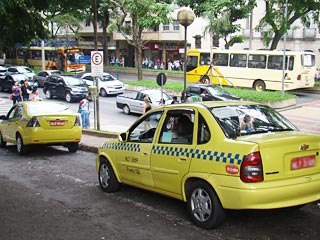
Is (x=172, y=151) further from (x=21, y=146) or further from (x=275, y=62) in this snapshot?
(x=275, y=62)

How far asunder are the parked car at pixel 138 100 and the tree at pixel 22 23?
40.3 ft

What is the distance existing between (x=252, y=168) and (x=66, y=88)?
24.5 m

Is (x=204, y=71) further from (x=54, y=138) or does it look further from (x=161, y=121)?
(x=161, y=121)

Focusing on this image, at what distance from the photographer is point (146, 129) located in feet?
23.0

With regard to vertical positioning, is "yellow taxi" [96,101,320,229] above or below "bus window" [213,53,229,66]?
below

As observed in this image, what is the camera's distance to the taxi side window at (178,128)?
6.04 meters

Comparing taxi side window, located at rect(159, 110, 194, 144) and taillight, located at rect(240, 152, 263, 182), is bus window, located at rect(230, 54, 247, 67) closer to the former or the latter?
taxi side window, located at rect(159, 110, 194, 144)

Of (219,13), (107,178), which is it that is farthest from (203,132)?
(219,13)

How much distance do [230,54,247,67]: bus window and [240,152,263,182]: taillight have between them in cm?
2555

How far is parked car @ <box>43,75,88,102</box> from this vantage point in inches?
1111

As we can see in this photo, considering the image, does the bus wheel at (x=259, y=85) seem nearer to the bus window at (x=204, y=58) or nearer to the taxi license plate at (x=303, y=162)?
the bus window at (x=204, y=58)

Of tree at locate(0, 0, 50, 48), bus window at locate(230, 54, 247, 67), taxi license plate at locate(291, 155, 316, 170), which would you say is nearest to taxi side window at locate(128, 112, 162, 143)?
taxi license plate at locate(291, 155, 316, 170)

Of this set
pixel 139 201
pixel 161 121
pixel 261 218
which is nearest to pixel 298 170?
pixel 261 218

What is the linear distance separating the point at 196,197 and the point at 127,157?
66.8 inches
